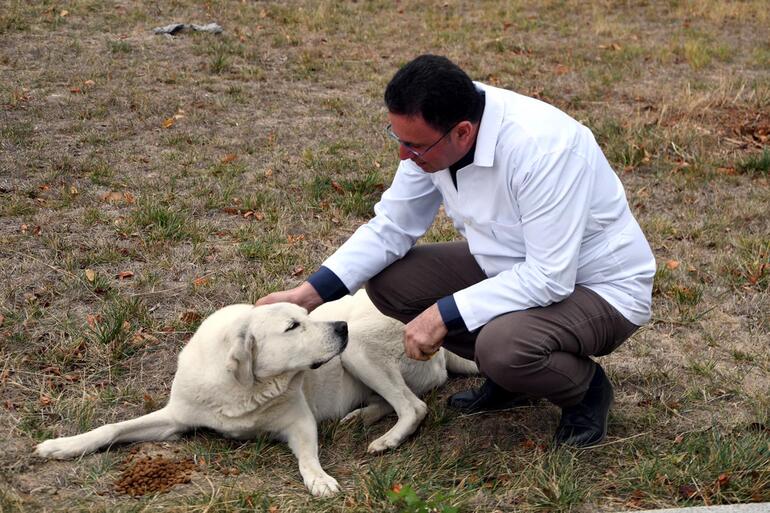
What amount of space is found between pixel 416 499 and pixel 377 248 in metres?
1.37

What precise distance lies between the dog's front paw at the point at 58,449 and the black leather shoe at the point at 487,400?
173 cm

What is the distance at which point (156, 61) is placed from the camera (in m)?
9.89

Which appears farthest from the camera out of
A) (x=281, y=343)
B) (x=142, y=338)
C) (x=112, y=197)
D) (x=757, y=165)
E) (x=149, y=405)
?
(x=757, y=165)

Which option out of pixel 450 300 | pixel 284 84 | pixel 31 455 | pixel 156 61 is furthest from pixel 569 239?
pixel 156 61

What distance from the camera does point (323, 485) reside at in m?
3.37

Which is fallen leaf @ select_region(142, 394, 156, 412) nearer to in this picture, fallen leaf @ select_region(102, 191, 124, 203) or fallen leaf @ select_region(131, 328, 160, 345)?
fallen leaf @ select_region(131, 328, 160, 345)

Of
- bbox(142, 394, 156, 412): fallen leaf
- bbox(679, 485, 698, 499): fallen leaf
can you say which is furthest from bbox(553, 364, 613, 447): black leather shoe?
bbox(142, 394, 156, 412): fallen leaf

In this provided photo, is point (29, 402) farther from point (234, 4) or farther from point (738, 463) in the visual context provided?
point (234, 4)

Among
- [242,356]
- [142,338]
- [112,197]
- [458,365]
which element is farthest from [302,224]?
[242,356]

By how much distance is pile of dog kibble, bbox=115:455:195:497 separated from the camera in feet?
10.8

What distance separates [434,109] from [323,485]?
4.95 ft

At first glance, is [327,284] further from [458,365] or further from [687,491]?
[687,491]

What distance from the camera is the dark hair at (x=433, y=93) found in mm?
3232

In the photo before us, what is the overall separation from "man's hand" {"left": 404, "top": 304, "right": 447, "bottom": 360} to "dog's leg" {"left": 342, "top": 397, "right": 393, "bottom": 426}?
79 cm
